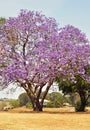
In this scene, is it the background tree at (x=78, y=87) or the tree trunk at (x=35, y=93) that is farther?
the background tree at (x=78, y=87)

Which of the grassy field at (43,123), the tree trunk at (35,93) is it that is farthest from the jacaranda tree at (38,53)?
the grassy field at (43,123)

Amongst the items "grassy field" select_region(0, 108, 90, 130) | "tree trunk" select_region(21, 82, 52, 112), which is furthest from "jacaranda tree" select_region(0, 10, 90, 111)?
"grassy field" select_region(0, 108, 90, 130)

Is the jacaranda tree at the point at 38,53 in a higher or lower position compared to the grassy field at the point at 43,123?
higher

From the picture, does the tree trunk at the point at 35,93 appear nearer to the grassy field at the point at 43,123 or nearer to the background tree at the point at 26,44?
the background tree at the point at 26,44

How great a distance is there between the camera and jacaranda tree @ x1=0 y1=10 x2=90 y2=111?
1538 inches

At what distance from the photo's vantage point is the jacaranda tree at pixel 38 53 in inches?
1538

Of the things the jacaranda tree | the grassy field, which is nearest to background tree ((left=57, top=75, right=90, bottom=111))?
the jacaranda tree

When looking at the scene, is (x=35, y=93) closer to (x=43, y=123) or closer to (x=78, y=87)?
(x=78, y=87)

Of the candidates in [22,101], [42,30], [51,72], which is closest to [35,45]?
[42,30]

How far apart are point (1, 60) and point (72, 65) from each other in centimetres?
765

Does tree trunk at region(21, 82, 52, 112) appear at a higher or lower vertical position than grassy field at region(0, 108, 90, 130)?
higher

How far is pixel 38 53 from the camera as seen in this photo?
39.9 metres

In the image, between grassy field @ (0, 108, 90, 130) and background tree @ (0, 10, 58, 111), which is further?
background tree @ (0, 10, 58, 111)

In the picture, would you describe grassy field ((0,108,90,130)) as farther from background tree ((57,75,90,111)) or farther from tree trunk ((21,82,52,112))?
background tree ((57,75,90,111))
